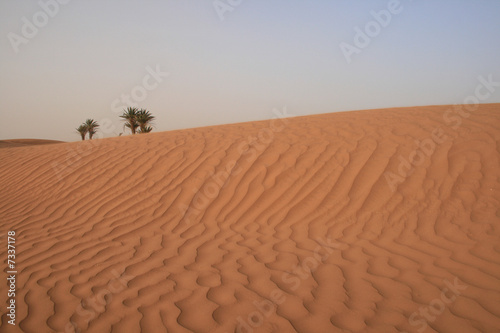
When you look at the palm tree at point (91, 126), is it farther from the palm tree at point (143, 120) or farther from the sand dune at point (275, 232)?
the sand dune at point (275, 232)

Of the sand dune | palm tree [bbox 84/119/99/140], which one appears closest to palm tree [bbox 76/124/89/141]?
palm tree [bbox 84/119/99/140]

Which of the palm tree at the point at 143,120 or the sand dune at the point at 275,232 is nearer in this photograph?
the sand dune at the point at 275,232

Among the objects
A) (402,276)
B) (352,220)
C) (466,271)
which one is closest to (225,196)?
(352,220)

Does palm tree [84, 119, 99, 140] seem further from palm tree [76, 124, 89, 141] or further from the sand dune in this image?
the sand dune

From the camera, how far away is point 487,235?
3.32 metres

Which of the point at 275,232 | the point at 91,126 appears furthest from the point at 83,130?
the point at 275,232

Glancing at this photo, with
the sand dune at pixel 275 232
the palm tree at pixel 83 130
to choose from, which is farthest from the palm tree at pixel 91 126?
the sand dune at pixel 275 232

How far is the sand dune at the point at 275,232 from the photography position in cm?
234

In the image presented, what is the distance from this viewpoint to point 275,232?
401cm

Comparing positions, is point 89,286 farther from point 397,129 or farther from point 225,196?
point 397,129

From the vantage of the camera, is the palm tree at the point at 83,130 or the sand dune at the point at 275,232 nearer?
the sand dune at the point at 275,232

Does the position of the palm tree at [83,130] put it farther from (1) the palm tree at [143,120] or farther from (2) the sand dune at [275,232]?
(2) the sand dune at [275,232]

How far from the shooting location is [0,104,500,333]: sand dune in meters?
2.34

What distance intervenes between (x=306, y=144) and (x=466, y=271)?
373 centimetres
